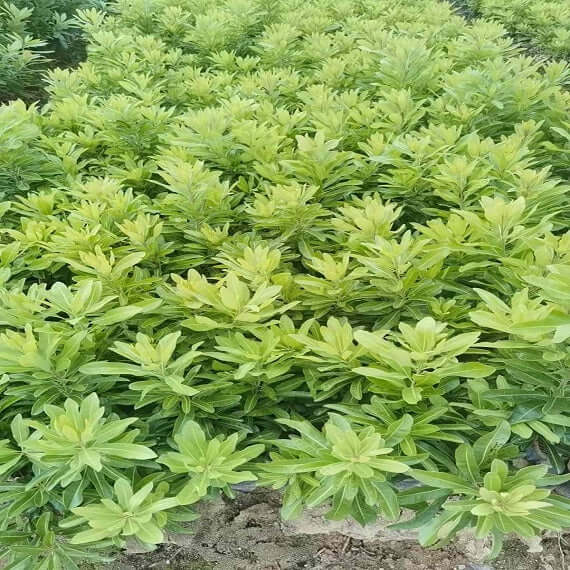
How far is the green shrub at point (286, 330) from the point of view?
5.30 ft

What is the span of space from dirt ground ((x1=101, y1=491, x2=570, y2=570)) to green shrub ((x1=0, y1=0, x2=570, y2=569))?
225 mm

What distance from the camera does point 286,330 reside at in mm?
1869

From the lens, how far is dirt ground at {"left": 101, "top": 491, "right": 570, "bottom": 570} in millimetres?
2180

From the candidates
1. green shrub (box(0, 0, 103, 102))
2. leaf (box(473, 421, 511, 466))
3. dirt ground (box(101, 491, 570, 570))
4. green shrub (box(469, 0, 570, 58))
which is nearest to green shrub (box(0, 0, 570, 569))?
leaf (box(473, 421, 511, 466))

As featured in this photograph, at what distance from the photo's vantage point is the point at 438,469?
1777 millimetres

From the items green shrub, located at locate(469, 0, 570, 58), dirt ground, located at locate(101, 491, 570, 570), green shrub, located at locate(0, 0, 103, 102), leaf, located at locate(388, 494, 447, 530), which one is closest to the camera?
leaf, located at locate(388, 494, 447, 530)

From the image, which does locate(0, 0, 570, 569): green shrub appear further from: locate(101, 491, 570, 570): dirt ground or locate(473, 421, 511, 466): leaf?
locate(101, 491, 570, 570): dirt ground

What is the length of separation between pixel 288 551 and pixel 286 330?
0.97 m

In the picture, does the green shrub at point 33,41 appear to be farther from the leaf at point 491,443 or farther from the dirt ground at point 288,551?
the leaf at point 491,443

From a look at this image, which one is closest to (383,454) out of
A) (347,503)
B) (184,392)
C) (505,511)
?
(347,503)

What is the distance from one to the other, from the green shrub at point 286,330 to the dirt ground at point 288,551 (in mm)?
225

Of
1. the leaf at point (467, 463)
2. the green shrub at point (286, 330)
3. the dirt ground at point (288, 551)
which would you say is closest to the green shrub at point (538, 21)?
the green shrub at point (286, 330)

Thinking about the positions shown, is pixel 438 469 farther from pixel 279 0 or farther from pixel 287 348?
pixel 279 0

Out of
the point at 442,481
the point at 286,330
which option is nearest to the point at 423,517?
the point at 442,481
